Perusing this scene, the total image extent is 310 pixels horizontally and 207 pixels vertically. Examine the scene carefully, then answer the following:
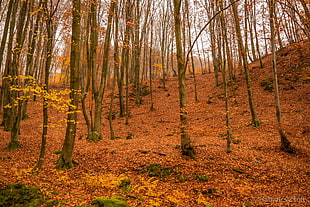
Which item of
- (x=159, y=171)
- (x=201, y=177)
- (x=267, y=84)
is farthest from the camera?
(x=267, y=84)

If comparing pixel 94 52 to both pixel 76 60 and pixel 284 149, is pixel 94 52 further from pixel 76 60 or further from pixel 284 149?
pixel 284 149

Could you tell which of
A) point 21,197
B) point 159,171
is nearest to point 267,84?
point 159,171

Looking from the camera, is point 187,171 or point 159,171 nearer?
point 187,171

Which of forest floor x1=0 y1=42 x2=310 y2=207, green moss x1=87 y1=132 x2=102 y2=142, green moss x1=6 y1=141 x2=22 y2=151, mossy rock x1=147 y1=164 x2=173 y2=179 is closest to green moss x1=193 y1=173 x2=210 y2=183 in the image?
forest floor x1=0 y1=42 x2=310 y2=207

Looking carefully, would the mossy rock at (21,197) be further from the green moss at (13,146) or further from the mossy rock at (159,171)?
the green moss at (13,146)

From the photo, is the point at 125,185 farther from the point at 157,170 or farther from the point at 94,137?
the point at 94,137

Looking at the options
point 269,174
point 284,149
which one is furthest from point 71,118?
point 284,149

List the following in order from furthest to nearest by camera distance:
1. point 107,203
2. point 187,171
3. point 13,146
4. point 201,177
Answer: point 13,146, point 187,171, point 201,177, point 107,203

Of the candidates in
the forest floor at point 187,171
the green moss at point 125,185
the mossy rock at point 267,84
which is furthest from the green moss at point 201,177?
the mossy rock at point 267,84

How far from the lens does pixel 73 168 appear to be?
6535mm

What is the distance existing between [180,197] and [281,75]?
55.8ft

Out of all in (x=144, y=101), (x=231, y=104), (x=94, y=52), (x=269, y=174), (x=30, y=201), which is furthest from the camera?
(x=144, y=101)

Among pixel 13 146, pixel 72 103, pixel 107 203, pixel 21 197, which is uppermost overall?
pixel 72 103

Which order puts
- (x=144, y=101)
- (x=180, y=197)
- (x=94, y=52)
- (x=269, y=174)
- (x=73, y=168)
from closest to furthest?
(x=180, y=197) → (x=269, y=174) → (x=73, y=168) → (x=94, y=52) → (x=144, y=101)
